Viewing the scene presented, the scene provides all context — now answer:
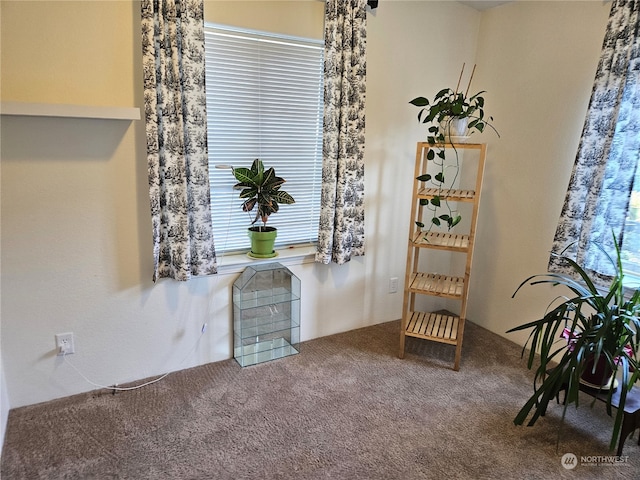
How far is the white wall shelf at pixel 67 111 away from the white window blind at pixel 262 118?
556 millimetres

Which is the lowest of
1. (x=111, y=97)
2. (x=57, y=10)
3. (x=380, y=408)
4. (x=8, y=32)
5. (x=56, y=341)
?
(x=380, y=408)

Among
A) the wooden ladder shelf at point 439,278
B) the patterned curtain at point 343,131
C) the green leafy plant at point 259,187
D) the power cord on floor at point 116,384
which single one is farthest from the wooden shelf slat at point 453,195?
the power cord on floor at point 116,384

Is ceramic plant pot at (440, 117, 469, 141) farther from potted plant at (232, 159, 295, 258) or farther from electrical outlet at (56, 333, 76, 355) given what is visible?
electrical outlet at (56, 333, 76, 355)

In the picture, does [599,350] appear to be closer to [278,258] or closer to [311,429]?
[311,429]

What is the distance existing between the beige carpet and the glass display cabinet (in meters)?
0.13

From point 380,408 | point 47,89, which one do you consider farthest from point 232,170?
point 380,408

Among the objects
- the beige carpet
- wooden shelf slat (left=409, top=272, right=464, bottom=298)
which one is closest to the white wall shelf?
the beige carpet

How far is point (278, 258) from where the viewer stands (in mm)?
2658

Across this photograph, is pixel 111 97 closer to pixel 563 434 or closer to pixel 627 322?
pixel 627 322

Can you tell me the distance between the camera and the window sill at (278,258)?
98.7 inches

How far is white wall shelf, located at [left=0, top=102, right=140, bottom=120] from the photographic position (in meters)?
1.75

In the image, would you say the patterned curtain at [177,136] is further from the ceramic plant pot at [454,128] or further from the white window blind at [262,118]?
the ceramic plant pot at [454,128]

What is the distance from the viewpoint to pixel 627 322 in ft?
6.08

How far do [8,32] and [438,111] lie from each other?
2.17 meters
